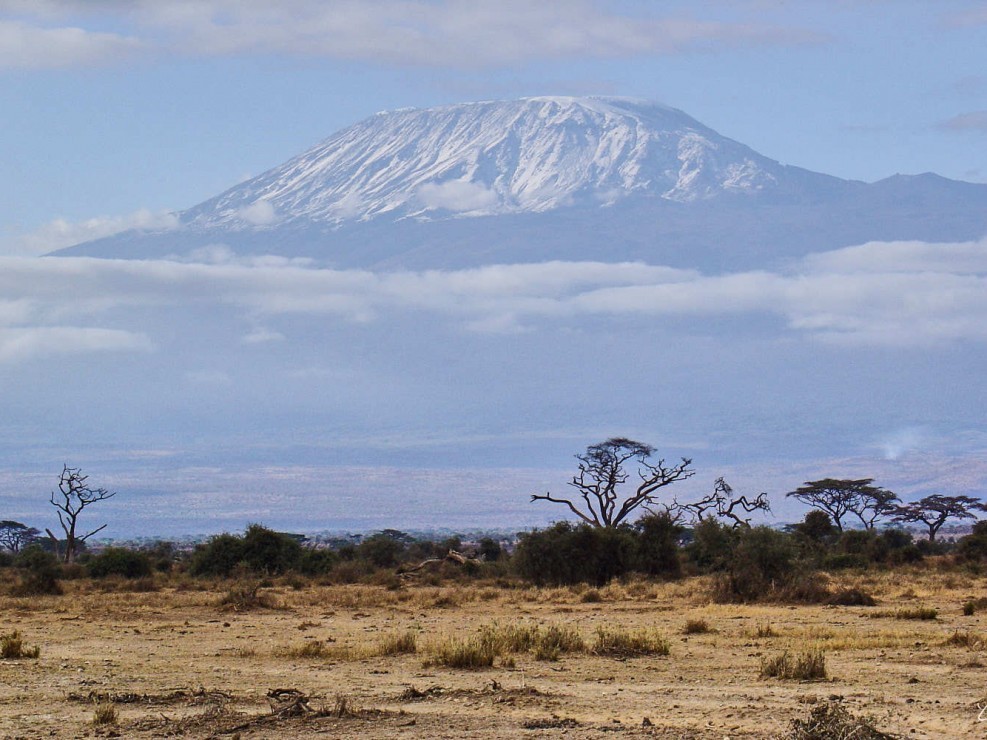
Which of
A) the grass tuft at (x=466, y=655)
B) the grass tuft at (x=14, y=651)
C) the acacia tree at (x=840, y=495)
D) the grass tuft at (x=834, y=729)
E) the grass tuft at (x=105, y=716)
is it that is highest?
the acacia tree at (x=840, y=495)

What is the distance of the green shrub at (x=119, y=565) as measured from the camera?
1773 inches

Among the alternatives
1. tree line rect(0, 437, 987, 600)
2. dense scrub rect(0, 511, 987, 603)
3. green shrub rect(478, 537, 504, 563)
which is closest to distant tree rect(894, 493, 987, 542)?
tree line rect(0, 437, 987, 600)

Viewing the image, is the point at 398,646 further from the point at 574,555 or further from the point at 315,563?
the point at 315,563

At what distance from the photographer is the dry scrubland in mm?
13680

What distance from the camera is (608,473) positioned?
62250 millimetres

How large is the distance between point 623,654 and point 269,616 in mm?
11171

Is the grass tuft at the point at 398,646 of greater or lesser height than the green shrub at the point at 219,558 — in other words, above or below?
below

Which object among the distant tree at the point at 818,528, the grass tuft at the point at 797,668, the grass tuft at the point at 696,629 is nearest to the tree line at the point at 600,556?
the distant tree at the point at 818,528

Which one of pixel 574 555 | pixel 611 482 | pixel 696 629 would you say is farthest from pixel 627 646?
pixel 611 482

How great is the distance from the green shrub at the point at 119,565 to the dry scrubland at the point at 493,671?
15.0 meters

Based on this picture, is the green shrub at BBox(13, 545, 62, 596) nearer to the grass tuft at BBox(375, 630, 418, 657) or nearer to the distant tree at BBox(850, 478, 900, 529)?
the grass tuft at BBox(375, 630, 418, 657)

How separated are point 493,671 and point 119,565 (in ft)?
101

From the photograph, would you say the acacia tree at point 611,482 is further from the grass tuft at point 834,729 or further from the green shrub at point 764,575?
the grass tuft at point 834,729

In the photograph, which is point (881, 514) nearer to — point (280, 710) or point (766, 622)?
point (766, 622)
